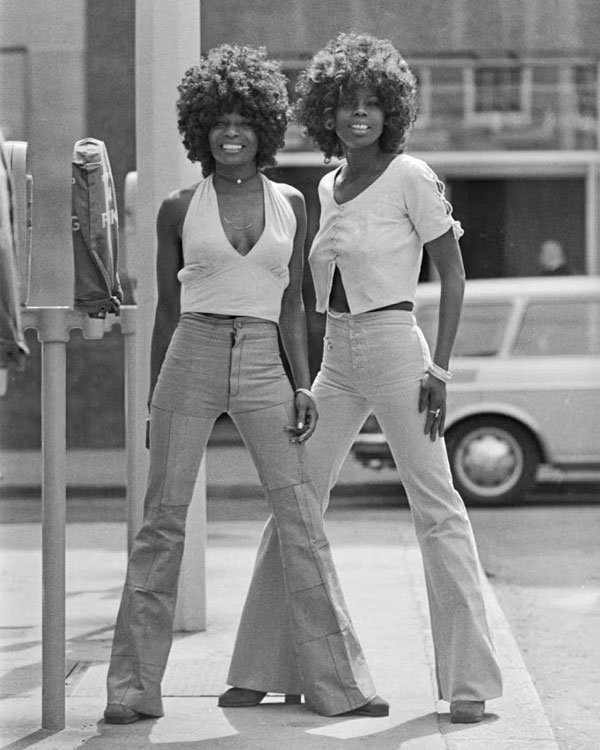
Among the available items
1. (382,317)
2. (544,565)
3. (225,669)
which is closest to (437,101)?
(544,565)

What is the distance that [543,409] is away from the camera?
407 inches

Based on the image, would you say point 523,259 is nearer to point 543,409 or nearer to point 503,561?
point 543,409

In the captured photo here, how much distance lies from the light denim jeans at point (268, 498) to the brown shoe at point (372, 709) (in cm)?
2

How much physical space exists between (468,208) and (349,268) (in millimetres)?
6121

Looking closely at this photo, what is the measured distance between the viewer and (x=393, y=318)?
14.7 ft

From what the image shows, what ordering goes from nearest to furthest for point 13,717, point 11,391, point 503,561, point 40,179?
1. point 13,717
2. point 40,179
3. point 503,561
4. point 11,391

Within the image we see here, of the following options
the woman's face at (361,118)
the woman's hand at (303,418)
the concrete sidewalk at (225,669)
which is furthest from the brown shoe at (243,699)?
the woman's face at (361,118)

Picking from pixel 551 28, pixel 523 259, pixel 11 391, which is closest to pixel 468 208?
pixel 523 259

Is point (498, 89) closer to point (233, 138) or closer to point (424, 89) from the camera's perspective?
point (424, 89)

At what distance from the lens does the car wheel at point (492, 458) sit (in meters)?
10.3

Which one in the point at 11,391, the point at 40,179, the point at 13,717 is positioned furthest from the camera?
the point at 11,391

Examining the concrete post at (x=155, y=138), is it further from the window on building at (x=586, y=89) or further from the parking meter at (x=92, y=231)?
the window on building at (x=586, y=89)

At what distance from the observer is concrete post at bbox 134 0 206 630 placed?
5.55 metres

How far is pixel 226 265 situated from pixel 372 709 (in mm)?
1286
